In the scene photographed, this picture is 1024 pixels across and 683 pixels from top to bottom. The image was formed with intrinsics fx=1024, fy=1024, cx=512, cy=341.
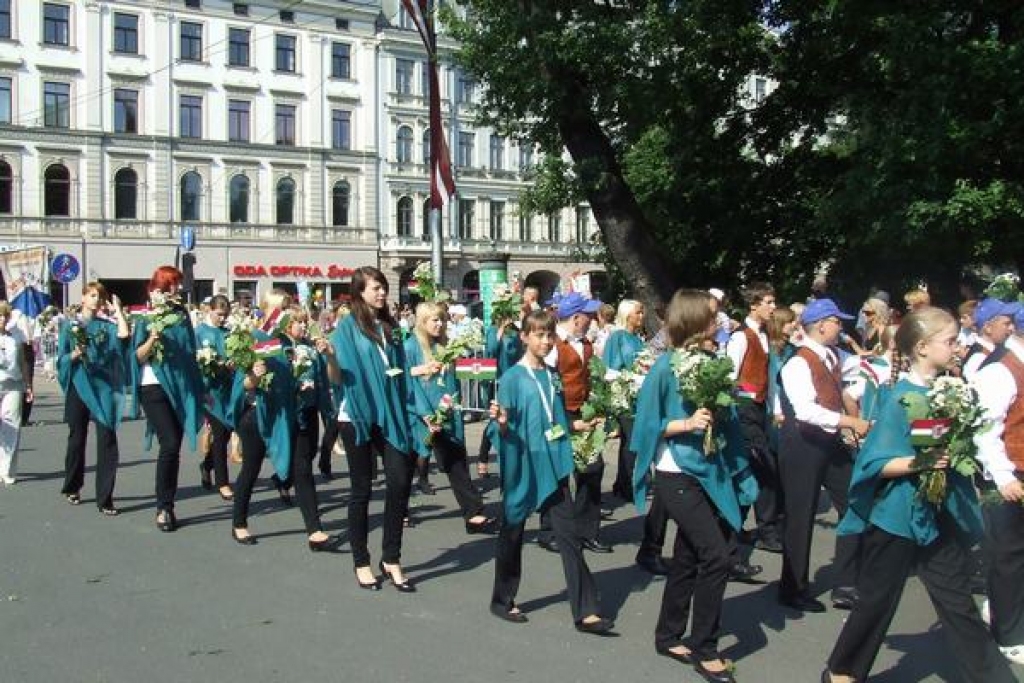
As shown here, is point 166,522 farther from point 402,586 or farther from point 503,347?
point 503,347

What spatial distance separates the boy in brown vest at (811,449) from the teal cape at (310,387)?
3725mm

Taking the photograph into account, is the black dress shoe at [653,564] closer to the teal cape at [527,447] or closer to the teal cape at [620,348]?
the teal cape at [527,447]

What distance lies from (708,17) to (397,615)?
11.0 metres

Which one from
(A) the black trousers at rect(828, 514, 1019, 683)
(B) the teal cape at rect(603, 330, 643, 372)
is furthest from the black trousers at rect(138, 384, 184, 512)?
(A) the black trousers at rect(828, 514, 1019, 683)

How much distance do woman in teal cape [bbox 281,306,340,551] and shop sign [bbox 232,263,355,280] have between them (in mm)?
41317

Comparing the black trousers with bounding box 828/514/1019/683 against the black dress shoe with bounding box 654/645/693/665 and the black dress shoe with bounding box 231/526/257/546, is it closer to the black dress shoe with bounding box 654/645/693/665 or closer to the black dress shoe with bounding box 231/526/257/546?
the black dress shoe with bounding box 654/645/693/665

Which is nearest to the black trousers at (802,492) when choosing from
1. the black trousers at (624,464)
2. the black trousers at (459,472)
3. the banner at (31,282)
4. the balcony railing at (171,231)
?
the black trousers at (624,464)

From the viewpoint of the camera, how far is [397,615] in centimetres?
612

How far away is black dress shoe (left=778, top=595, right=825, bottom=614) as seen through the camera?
6336 mm

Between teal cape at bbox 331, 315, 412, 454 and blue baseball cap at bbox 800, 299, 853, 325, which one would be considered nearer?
blue baseball cap at bbox 800, 299, 853, 325

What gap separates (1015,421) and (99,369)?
785cm

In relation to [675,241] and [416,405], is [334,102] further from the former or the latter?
[416,405]

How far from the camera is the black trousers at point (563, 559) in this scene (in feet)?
18.9

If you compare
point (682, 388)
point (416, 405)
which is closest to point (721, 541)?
point (682, 388)
